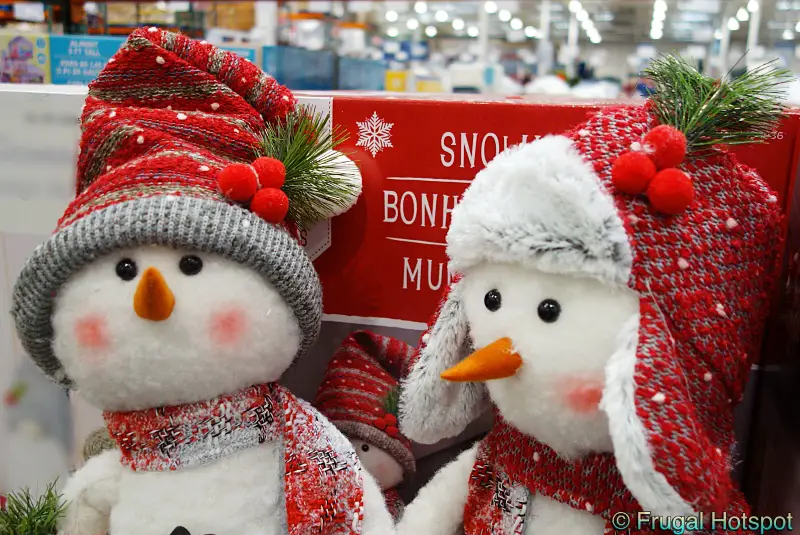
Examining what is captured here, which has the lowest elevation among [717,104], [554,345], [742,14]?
[554,345]

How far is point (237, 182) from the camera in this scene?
78cm

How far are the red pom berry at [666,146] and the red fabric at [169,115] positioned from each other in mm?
477

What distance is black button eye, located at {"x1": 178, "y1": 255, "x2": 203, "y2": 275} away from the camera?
A: 0.78m

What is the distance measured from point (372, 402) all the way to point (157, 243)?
1.39 ft

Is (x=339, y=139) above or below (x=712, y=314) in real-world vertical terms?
above

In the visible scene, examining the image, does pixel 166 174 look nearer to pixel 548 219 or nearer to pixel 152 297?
pixel 152 297

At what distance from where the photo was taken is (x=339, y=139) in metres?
1.01

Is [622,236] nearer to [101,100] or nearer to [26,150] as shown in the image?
[101,100]

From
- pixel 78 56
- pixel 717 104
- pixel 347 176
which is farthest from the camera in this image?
pixel 78 56

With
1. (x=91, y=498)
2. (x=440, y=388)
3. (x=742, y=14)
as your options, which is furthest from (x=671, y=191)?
(x=742, y=14)

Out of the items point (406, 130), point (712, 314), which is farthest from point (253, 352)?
point (712, 314)

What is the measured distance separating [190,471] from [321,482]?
0.16 m

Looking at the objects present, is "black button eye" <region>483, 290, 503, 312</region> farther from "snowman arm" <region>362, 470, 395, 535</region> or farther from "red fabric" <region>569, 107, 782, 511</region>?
"snowman arm" <region>362, 470, 395, 535</region>

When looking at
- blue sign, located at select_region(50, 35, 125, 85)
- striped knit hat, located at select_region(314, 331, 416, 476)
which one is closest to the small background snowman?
striped knit hat, located at select_region(314, 331, 416, 476)
